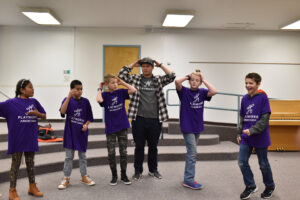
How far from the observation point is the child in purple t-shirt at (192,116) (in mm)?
2986

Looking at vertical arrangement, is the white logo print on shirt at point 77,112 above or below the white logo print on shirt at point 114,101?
below

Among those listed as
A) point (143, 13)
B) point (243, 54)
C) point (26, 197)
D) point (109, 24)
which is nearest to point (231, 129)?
point (243, 54)

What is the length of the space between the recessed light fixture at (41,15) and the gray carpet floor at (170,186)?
122 inches

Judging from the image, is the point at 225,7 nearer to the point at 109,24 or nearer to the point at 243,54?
the point at 243,54

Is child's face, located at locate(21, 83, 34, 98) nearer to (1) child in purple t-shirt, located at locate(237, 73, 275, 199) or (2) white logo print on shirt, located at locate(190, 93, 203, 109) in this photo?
(2) white logo print on shirt, located at locate(190, 93, 203, 109)

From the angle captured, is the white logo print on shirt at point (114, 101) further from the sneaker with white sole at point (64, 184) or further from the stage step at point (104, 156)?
the stage step at point (104, 156)

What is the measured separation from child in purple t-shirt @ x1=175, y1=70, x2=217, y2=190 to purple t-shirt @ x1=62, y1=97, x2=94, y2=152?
3.96ft

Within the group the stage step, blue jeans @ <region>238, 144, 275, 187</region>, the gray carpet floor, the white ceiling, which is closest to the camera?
blue jeans @ <region>238, 144, 275, 187</region>

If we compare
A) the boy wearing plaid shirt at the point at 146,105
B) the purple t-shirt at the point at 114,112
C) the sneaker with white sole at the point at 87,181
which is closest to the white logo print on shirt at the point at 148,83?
the boy wearing plaid shirt at the point at 146,105

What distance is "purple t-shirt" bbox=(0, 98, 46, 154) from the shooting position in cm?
256

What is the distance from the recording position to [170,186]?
3.09m

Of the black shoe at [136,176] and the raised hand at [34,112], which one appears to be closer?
the raised hand at [34,112]

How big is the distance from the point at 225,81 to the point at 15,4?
196 inches

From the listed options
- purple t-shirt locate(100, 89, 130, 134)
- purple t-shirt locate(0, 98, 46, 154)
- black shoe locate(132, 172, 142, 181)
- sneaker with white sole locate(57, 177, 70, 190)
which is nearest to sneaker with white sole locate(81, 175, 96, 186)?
sneaker with white sole locate(57, 177, 70, 190)
